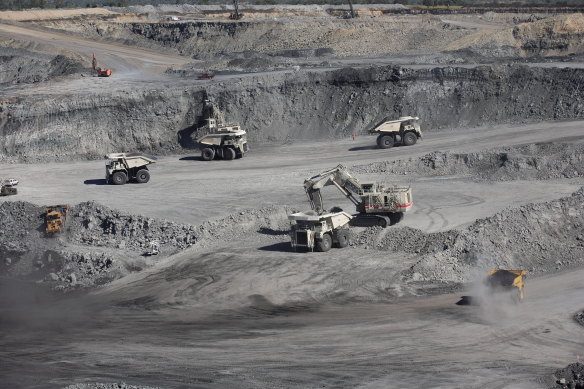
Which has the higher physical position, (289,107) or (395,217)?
(289,107)

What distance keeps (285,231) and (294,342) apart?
12084mm

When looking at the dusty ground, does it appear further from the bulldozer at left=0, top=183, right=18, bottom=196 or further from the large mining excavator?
the bulldozer at left=0, top=183, right=18, bottom=196

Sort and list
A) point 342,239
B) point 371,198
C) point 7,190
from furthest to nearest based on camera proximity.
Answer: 1. point 7,190
2. point 371,198
3. point 342,239

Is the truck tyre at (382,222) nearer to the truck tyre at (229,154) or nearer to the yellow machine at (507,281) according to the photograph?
the yellow machine at (507,281)

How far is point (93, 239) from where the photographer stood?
3909 centimetres

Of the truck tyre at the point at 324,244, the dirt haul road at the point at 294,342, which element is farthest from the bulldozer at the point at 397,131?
the dirt haul road at the point at 294,342

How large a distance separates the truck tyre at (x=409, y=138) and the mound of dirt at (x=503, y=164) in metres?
4.37

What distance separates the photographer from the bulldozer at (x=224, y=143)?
5253 cm

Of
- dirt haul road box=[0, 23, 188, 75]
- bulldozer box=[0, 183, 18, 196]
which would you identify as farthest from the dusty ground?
bulldozer box=[0, 183, 18, 196]

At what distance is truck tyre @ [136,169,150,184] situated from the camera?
4806 centimetres

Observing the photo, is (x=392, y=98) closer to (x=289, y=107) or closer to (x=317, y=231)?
(x=289, y=107)

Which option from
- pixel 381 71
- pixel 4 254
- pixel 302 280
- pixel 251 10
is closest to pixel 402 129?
pixel 381 71

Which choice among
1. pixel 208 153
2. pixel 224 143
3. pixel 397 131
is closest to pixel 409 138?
pixel 397 131

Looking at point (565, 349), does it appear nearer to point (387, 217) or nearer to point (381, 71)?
point (387, 217)
